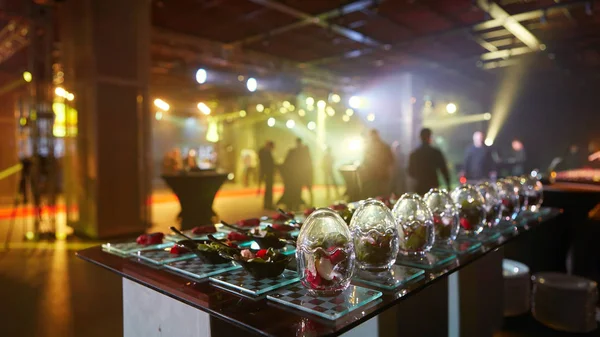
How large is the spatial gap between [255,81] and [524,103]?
792 cm

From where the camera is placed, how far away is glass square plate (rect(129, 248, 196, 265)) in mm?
1532

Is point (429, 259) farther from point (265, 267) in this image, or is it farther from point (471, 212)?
point (265, 267)

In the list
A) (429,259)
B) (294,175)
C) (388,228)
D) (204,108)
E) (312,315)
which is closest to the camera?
(312,315)

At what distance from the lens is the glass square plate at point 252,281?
1225 millimetres

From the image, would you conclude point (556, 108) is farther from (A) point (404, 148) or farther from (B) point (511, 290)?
(B) point (511, 290)

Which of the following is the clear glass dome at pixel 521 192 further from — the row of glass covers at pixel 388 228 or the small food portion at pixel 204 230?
the small food portion at pixel 204 230

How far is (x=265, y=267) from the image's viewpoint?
4.20 ft

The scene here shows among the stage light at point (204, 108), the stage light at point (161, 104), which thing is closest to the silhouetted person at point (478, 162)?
the stage light at point (161, 104)

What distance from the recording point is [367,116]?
1236 cm

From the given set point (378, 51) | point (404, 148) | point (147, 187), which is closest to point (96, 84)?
point (147, 187)

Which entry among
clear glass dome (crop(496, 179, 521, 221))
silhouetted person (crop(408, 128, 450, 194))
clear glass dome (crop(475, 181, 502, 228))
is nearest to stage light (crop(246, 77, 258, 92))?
silhouetted person (crop(408, 128, 450, 194))

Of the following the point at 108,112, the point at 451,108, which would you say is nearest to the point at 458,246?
the point at 108,112

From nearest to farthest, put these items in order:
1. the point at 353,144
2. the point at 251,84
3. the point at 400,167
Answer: the point at 251,84 < the point at 400,167 < the point at 353,144

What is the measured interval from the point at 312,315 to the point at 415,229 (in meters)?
0.67
